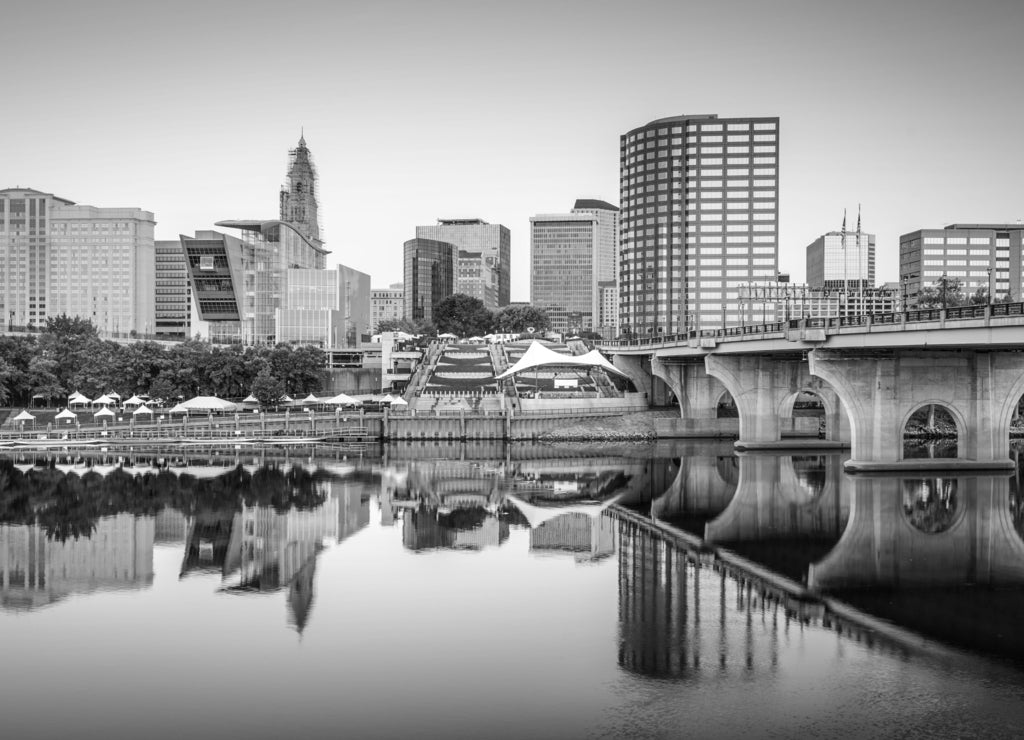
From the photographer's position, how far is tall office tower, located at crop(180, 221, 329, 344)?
559 feet

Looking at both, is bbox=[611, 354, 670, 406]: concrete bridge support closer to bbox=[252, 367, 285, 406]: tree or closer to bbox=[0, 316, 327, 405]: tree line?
bbox=[252, 367, 285, 406]: tree

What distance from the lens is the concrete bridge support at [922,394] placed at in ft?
213

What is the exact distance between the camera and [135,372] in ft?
354

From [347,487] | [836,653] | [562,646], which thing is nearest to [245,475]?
[347,487]

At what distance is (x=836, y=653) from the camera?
97.7ft

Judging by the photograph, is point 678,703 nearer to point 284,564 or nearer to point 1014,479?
point 284,564

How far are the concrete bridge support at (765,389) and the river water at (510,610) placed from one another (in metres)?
23.3

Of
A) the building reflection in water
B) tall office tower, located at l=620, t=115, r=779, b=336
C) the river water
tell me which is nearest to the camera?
the river water

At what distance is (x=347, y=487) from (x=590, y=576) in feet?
91.9

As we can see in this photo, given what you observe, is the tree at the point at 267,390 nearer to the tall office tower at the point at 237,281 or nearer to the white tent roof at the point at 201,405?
the white tent roof at the point at 201,405

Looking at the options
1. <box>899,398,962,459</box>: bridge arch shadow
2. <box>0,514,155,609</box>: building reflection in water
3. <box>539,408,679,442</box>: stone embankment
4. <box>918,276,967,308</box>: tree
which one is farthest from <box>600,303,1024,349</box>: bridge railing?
<box>918,276,967,308</box>: tree

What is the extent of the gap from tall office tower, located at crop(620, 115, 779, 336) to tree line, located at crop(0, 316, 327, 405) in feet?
300

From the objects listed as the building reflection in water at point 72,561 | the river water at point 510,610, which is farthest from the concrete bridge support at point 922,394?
the building reflection in water at point 72,561

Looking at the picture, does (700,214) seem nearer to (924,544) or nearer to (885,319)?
(885,319)
